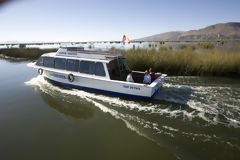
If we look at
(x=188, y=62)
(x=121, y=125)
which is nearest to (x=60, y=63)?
(x=121, y=125)

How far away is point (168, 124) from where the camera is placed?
20.1 feet

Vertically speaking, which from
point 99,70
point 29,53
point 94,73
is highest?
point 29,53

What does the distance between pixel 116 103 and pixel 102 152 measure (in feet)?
11.5

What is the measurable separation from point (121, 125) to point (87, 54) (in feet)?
17.1

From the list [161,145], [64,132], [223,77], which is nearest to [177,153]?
[161,145]

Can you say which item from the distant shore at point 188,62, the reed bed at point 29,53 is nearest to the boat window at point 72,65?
the distant shore at point 188,62

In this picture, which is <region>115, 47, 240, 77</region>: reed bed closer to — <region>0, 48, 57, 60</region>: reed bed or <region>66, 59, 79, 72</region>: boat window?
<region>66, 59, 79, 72</region>: boat window

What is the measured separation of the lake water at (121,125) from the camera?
4777mm

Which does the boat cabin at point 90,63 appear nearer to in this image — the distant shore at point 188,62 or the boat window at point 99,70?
the boat window at point 99,70

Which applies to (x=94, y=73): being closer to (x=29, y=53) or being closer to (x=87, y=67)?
(x=87, y=67)

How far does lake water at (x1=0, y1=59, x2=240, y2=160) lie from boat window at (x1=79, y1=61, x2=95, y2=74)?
1.32 m

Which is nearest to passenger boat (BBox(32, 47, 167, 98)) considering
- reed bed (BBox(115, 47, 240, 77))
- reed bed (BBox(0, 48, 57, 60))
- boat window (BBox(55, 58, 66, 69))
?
boat window (BBox(55, 58, 66, 69))

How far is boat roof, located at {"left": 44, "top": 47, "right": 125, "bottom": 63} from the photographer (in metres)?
9.34

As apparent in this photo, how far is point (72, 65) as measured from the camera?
9.94m
